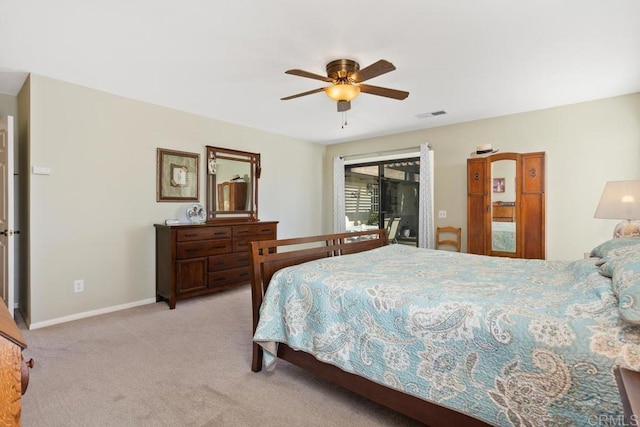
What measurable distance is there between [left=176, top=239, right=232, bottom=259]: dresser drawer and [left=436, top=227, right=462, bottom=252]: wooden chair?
2.94m

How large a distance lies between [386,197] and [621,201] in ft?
10.7

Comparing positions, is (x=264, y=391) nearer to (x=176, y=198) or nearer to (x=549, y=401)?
(x=549, y=401)

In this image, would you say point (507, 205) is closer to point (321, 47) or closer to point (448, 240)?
point (448, 240)

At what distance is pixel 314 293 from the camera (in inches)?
72.6

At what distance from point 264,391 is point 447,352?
117 centimetres

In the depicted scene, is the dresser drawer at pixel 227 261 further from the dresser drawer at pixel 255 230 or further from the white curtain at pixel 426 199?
the white curtain at pixel 426 199

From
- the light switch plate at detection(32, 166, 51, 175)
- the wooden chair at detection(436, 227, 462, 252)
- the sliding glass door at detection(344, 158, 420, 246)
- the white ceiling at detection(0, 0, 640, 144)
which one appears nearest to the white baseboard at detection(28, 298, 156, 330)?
the light switch plate at detection(32, 166, 51, 175)

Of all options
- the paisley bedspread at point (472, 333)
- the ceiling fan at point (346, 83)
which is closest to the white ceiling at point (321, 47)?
the ceiling fan at point (346, 83)

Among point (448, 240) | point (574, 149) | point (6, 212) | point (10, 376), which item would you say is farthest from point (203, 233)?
point (574, 149)

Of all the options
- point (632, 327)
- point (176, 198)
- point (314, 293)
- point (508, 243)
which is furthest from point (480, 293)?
point (176, 198)

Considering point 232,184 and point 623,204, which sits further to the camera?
point 232,184

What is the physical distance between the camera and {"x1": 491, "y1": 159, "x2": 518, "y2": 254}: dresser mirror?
383 cm

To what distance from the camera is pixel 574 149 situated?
146 inches

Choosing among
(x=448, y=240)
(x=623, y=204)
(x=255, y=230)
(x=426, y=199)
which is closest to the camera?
(x=623, y=204)
